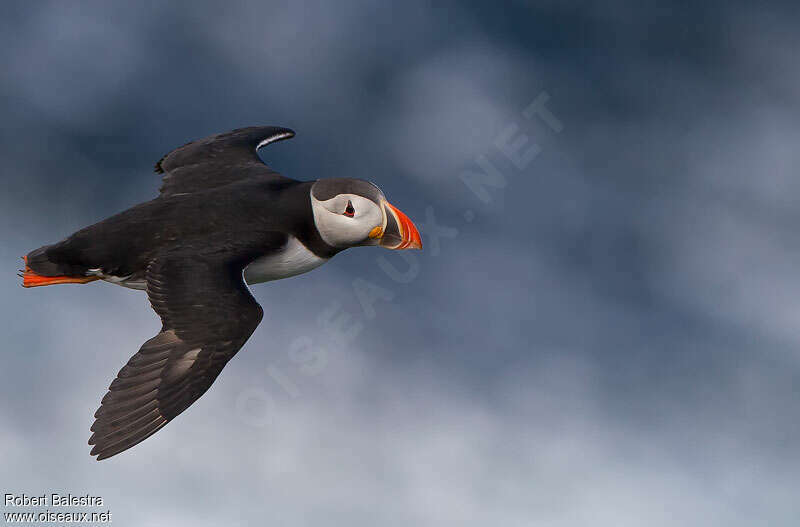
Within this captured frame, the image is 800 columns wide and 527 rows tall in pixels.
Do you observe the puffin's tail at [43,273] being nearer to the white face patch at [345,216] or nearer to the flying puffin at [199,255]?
the flying puffin at [199,255]

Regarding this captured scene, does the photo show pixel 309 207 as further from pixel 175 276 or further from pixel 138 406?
pixel 138 406

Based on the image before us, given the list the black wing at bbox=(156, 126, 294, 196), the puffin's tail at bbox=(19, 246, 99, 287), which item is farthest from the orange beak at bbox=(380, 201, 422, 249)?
the puffin's tail at bbox=(19, 246, 99, 287)

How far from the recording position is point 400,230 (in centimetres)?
985

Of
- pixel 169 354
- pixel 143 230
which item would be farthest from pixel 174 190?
pixel 169 354

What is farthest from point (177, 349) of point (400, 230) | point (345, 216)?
point (400, 230)

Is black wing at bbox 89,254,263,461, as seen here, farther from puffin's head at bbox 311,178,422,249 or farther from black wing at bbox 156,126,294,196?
black wing at bbox 156,126,294,196

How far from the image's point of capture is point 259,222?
9.58 meters

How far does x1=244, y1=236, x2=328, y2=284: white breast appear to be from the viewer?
31.7ft

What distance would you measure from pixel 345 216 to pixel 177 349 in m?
2.36

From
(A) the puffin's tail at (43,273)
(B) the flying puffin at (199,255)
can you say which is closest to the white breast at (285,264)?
(B) the flying puffin at (199,255)

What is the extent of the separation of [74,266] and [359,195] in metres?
2.91

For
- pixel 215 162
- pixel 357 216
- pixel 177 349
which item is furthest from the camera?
pixel 215 162

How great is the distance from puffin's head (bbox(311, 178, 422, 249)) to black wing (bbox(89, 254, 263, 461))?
1.35 metres

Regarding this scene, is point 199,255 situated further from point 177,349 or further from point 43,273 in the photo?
point 43,273
